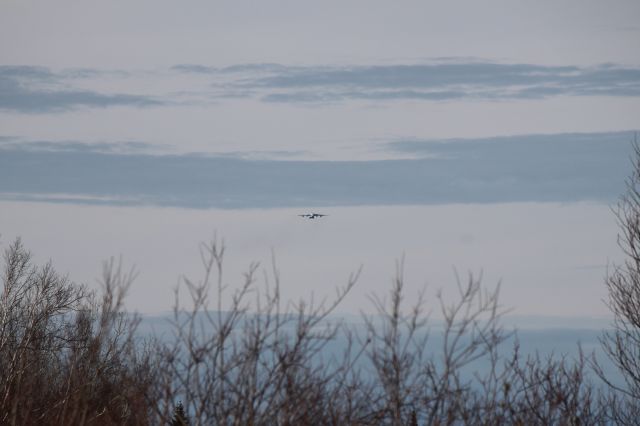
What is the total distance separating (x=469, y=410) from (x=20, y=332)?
42.2 meters

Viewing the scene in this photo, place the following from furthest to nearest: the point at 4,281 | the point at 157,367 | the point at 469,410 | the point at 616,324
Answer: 1. the point at 4,281
2. the point at 616,324
3. the point at 469,410
4. the point at 157,367

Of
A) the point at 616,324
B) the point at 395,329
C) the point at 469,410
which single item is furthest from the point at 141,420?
the point at 616,324

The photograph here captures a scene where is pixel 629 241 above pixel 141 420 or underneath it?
above

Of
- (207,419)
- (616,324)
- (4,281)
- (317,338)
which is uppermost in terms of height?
(4,281)

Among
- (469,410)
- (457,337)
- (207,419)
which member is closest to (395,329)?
(457,337)

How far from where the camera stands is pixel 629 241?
2889 centimetres

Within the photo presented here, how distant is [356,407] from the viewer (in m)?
14.5

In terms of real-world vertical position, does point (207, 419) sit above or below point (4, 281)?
below

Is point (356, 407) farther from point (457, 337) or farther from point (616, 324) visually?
point (616, 324)

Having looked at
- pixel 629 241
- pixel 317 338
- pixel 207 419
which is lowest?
pixel 207 419

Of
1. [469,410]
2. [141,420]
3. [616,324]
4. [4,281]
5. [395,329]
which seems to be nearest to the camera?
[141,420]

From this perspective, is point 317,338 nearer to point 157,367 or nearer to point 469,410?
point 157,367

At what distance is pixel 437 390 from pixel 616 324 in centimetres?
1414

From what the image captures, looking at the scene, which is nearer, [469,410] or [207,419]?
[207,419]
